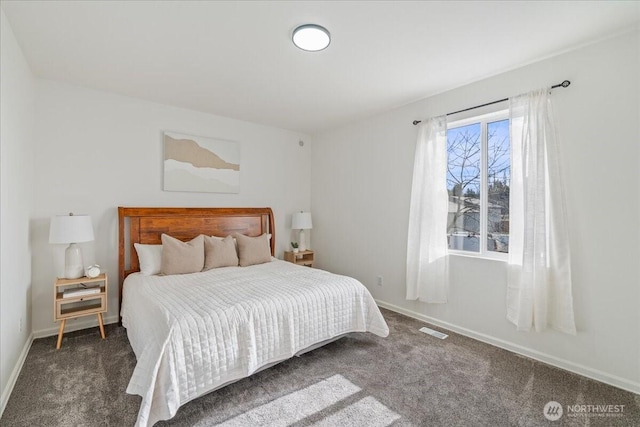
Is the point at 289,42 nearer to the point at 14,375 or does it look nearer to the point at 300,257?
the point at 300,257

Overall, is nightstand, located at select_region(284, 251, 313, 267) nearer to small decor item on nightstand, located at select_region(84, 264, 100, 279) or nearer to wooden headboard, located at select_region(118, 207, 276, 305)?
wooden headboard, located at select_region(118, 207, 276, 305)

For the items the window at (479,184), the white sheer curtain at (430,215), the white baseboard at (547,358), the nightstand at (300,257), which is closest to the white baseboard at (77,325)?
the nightstand at (300,257)

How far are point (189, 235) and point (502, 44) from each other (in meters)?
3.73

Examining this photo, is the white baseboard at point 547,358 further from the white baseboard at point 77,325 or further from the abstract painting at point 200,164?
the white baseboard at point 77,325

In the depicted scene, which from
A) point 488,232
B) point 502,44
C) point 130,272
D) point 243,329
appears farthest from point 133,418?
point 502,44

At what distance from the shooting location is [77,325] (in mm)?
3084

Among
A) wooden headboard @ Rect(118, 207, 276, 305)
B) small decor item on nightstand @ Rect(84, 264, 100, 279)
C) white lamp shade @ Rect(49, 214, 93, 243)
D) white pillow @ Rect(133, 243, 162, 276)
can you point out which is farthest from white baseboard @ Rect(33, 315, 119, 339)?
white lamp shade @ Rect(49, 214, 93, 243)

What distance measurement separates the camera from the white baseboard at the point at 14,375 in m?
1.86

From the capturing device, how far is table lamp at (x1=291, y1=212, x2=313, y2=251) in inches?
178

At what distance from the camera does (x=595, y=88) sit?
2.25m

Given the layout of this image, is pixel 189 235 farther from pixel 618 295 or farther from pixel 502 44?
pixel 618 295

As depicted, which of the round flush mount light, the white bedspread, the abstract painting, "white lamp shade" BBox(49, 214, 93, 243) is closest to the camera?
the white bedspread

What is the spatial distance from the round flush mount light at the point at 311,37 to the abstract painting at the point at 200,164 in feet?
7.17

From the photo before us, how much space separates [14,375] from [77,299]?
0.71 meters
